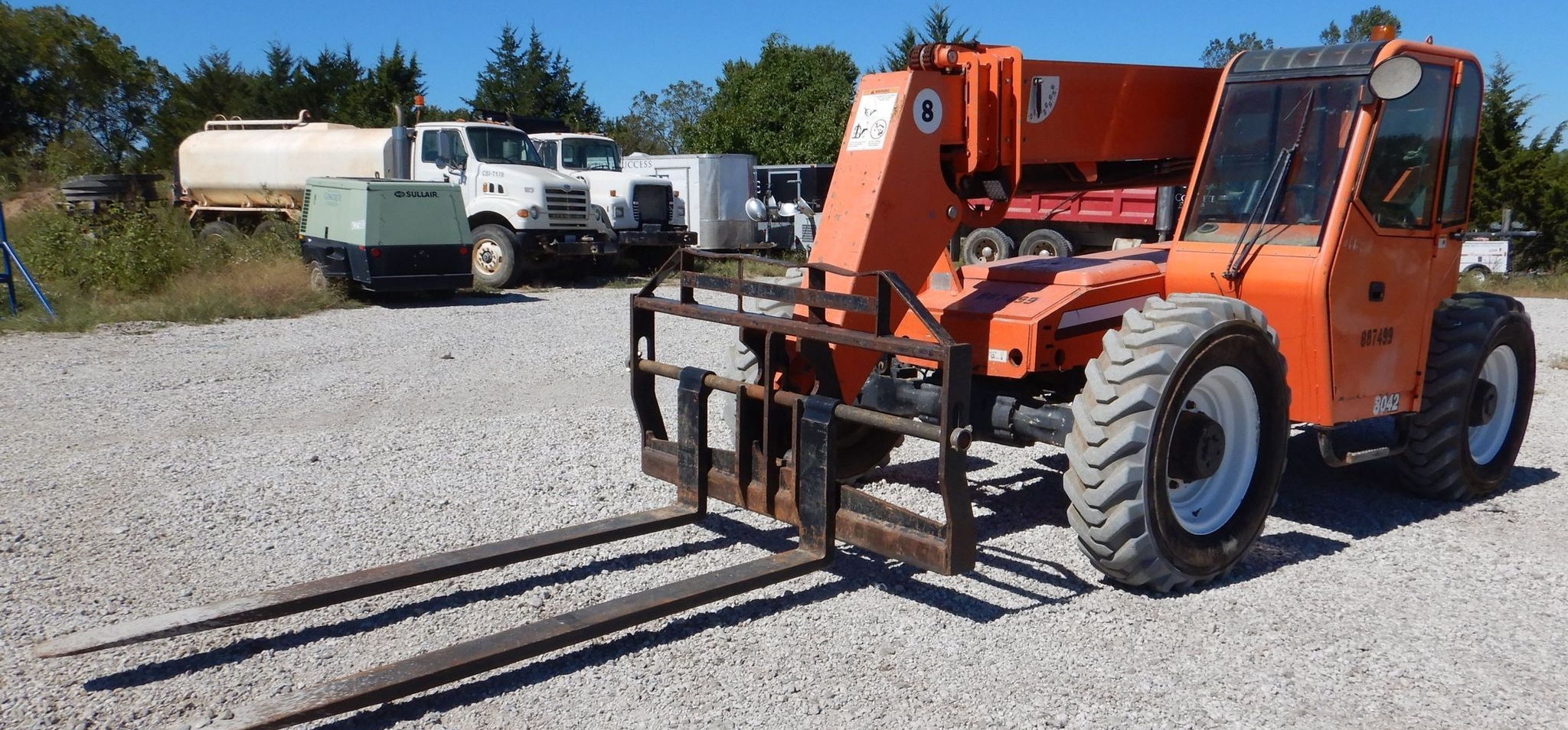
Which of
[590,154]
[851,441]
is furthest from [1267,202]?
[590,154]

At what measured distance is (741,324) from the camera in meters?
4.95

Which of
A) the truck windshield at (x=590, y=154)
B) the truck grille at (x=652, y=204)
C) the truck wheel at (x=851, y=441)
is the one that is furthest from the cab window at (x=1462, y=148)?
the truck windshield at (x=590, y=154)

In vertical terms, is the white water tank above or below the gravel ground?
above

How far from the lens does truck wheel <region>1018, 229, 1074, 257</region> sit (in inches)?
837

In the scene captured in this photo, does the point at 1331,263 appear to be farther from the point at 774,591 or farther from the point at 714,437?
the point at 714,437

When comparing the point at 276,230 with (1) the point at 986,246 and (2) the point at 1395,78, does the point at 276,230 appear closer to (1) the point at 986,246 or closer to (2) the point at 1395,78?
(1) the point at 986,246

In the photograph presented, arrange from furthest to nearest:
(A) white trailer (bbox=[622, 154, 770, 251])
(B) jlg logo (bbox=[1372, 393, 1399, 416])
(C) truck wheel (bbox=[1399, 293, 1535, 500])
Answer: (A) white trailer (bbox=[622, 154, 770, 251]) < (C) truck wheel (bbox=[1399, 293, 1535, 500]) < (B) jlg logo (bbox=[1372, 393, 1399, 416])

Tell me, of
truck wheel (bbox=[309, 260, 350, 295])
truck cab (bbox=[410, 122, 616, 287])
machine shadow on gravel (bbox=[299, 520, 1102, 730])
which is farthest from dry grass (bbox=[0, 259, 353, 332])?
machine shadow on gravel (bbox=[299, 520, 1102, 730])

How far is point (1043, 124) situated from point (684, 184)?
18.9 metres

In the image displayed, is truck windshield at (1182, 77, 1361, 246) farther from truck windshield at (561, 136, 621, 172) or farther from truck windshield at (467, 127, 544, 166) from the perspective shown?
truck windshield at (561, 136, 621, 172)

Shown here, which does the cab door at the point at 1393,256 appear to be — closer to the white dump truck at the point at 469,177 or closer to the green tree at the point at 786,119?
the white dump truck at the point at 469,177

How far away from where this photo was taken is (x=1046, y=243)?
21.6 metres

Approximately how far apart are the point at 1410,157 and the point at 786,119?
41482mm

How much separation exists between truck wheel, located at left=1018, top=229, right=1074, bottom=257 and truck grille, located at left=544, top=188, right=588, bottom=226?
8.29 m
